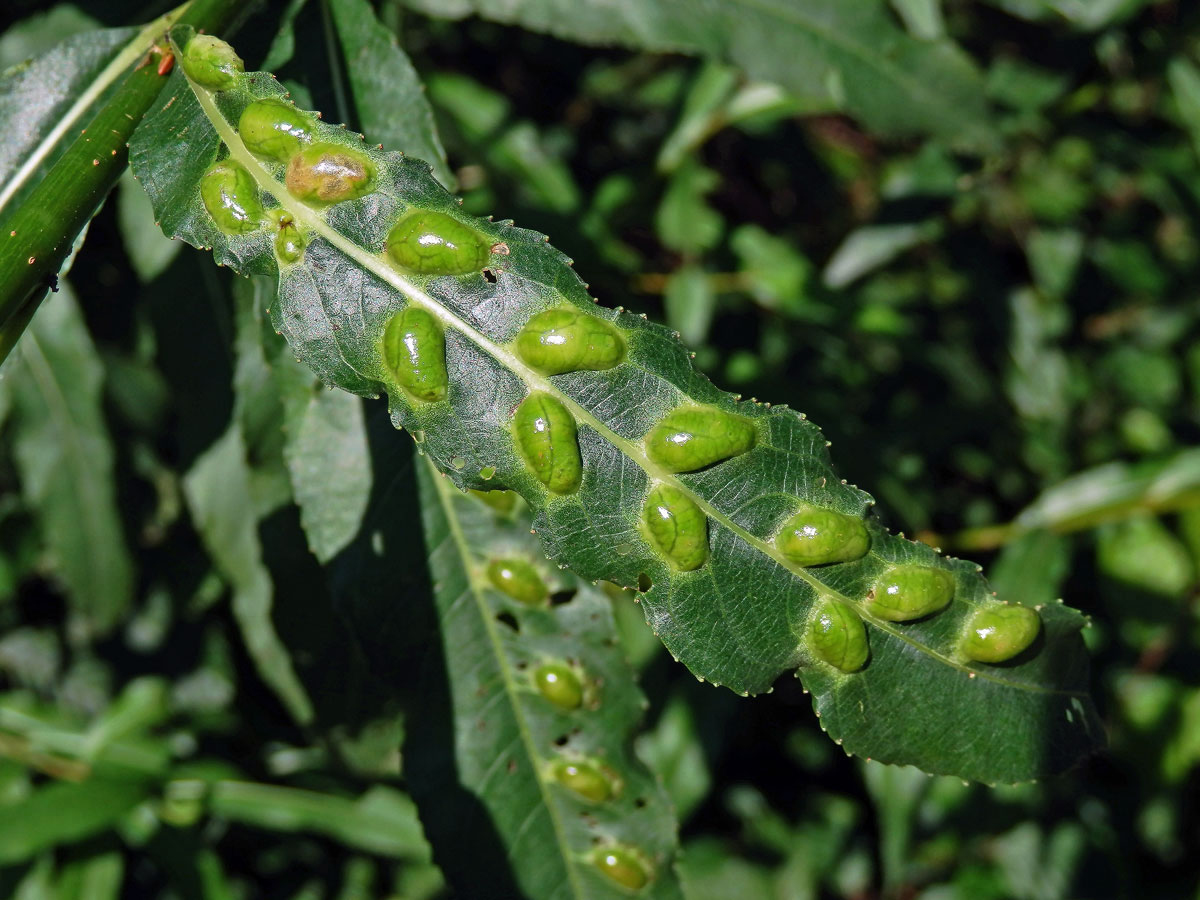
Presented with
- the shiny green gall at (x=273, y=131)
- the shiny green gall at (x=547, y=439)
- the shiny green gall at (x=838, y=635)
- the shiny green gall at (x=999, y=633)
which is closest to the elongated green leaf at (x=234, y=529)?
the shiny green gall at (x=273, y=131)

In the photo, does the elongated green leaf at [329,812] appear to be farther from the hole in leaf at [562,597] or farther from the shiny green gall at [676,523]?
the shiny green gall at [676,523]

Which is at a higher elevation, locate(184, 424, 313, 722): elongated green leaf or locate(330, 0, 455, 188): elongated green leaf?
locate(330, 0, 455, 188): elongated green leaf

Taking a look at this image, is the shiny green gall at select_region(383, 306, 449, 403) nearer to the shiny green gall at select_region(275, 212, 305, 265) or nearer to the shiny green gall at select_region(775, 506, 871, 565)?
the shiny green gall at select_region(275, 212, 305, 265)

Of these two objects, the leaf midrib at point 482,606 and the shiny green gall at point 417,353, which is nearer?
the shiny green gall at point 417,353

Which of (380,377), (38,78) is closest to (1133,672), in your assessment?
(380,377)

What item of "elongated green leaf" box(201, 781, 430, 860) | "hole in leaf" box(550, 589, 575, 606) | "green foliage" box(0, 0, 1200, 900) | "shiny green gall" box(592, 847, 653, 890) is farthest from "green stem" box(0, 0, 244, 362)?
"elongated green leaf" box(201, 781, 430, 860)

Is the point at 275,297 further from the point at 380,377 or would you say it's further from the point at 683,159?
the point at 683,159
